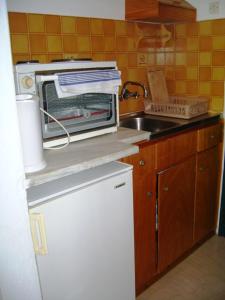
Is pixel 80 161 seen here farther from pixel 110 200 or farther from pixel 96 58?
pixel 96 58

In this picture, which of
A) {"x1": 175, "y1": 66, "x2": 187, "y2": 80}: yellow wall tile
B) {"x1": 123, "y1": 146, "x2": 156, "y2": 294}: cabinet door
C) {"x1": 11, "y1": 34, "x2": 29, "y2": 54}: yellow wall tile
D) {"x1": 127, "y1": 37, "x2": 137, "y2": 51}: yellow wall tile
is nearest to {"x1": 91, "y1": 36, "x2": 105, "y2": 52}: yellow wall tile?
{"x1": 127, "y1": 37, "x2": 137, "y2": 51}: yellow wall tile

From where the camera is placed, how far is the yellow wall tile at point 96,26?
2.01m

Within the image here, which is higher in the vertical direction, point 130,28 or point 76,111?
point 130,28

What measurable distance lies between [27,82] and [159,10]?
3.69 feet

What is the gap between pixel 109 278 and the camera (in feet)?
4.87

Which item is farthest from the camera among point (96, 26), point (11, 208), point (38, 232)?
point (96, 26)

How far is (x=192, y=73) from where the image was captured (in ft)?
7.86

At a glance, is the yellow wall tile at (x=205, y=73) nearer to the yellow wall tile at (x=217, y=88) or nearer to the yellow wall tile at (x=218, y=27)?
the yellow wall tile at (x=217, y=88)

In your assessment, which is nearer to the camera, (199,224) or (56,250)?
(56,250)

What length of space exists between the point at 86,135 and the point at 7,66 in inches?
29.0

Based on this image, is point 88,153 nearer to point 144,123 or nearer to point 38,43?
point 38,43

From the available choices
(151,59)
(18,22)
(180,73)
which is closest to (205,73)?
(180,73)

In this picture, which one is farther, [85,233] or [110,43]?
[110,43]

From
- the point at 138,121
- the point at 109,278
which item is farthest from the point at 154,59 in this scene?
the point at 109,278
